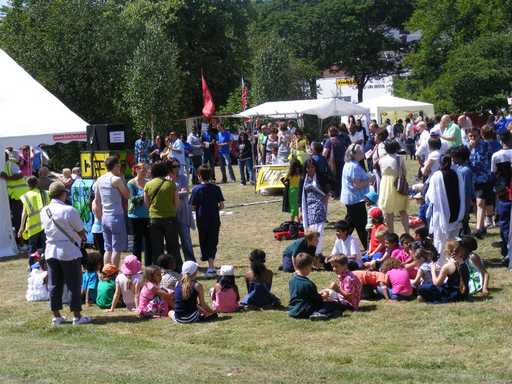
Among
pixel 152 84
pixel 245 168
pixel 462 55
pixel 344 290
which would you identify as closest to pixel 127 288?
pixel 344 290

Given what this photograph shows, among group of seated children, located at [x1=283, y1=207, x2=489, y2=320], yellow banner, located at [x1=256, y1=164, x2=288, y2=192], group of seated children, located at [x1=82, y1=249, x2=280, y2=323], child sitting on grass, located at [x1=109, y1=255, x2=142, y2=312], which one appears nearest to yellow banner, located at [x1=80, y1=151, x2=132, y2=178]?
group of seated children, located at [x1=82, y1=249, x2=280, y2=323]

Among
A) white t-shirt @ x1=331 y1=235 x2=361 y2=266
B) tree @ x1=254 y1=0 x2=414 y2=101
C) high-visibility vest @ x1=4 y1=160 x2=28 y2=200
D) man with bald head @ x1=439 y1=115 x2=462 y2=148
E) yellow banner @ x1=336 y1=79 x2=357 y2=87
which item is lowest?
white t-shirt @ x1=331 y1=235 x2=361 y2=266

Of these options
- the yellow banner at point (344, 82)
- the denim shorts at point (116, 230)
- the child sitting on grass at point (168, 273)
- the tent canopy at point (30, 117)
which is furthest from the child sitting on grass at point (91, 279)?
the yellow banner at point (344, 82)

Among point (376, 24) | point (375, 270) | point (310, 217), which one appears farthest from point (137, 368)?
point (376, 24)

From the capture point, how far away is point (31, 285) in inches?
492

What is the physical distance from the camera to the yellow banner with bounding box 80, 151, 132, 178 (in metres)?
15.2

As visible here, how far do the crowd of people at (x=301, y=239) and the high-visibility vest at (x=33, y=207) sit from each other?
0.06 ft

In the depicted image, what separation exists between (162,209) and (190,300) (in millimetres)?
2188

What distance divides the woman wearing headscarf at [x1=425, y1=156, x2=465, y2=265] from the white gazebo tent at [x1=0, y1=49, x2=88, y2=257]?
7.01 m

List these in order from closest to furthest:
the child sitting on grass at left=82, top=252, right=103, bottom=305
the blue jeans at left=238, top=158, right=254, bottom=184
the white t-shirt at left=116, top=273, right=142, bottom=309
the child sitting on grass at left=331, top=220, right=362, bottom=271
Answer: the white t-shirt at left=116, top=273, right=142, bottom=309 < the child sitting on grass at left=82, top=252, right=103, bottom=305 < the child sitting on grass at left=331, top=220, right=362, bottom=271 < the blue jeans at left=238, top=158, right=254, bottom=184

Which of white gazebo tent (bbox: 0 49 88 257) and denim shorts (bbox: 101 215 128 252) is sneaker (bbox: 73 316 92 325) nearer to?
denim shorts (bbox: 101 215 128 252)

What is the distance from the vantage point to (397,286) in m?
10.9

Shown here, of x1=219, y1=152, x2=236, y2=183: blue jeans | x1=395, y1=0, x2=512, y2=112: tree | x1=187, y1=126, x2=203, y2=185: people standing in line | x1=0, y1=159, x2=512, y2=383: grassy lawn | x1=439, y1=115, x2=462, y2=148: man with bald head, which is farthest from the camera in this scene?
x1=395, y1=0, x2=512, y2=112: tree

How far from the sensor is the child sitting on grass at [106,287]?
38.3 ft
